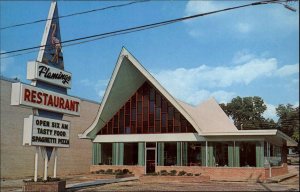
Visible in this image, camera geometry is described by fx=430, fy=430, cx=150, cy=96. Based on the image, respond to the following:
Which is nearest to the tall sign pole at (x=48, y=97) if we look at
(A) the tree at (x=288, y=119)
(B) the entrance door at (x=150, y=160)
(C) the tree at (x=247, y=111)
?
(B) the entrance door at (x=150, y=160)

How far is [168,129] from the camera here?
32.5 meters

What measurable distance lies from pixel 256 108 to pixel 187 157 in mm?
61882

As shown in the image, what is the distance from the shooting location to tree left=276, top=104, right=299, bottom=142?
80312mm

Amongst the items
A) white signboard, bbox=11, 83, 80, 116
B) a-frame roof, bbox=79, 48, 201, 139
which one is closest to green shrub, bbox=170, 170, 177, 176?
a-frame roof, bbox=79, 48, 201, 139

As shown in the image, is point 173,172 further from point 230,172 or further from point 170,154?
point 230,172

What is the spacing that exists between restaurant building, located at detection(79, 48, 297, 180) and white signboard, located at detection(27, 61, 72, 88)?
971 cm

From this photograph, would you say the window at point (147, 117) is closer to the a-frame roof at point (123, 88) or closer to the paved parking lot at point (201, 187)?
the a-frame roof at point (123, 88)

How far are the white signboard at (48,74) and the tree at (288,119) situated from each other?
210 ft

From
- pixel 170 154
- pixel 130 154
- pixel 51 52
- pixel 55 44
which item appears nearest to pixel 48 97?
pixel 51 52

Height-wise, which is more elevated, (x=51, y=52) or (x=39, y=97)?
(x=51, y=52)

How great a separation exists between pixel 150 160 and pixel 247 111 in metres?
59.5

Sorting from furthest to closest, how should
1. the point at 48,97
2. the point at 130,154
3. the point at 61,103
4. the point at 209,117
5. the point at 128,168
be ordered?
the point at 209,117
the point at 130,154
the point at 128,168
the point at 61,103
the point at 48,97

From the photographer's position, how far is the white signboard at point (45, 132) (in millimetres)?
20141

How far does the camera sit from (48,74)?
70.4ft
